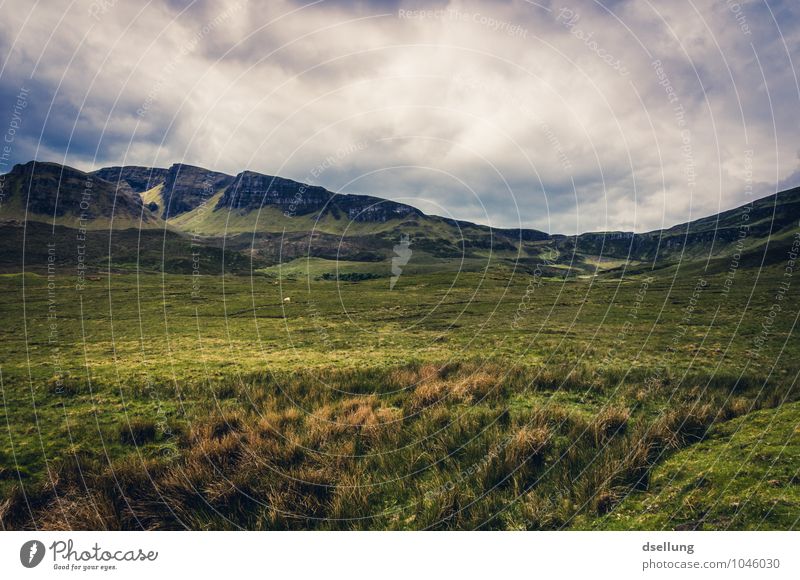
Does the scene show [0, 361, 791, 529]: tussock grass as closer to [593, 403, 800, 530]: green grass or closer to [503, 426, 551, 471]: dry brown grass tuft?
[503, 426, 551, 471]: dry brown grass tuft

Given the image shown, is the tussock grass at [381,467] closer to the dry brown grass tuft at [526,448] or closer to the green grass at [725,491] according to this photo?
the dry brown grass tuft at [526,448]

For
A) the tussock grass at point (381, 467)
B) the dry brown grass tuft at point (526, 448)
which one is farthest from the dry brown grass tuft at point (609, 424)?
the dry brown grass tuft at point (526, 448)

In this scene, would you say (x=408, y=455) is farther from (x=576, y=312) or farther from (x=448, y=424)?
(x=576, y=312)

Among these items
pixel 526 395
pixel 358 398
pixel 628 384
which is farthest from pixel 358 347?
pixel 628 384

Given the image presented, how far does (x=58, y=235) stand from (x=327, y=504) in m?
229

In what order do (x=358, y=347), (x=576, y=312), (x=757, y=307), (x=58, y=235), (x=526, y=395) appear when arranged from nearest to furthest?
(x=526, y=395)
(x=358, y=347)
(x=757, y=307)
(x=576, y=312)
(x=58, y=235)

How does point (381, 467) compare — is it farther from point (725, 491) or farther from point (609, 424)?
point (725, 491)

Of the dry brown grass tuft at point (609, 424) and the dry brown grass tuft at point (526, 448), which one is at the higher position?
the dry brown grass tuft at point (609, 424)

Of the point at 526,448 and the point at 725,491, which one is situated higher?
the point at 725,491

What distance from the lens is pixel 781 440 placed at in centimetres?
504

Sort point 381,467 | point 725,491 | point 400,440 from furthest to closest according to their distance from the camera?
point 400,440
point 381,467
point 725,491

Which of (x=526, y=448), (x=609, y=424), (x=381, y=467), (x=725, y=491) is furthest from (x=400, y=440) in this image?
(x=725, y=491)

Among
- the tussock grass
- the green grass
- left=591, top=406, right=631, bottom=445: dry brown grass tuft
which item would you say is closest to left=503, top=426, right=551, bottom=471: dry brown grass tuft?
the tussock grass

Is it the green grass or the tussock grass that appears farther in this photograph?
the tussock grass
